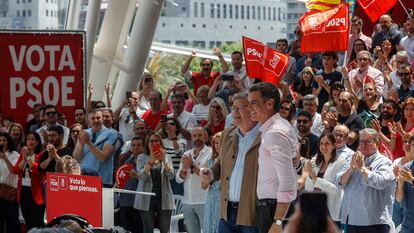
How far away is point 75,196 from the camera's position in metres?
12.4

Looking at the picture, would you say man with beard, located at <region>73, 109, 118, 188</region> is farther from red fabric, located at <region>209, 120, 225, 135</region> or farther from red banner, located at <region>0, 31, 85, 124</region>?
red banner, located at <region>0, 31, 85, 124</region>

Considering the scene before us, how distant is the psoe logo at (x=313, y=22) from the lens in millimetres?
18839

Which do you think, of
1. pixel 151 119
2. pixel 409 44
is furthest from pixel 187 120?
pixel 409 44

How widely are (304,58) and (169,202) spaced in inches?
262

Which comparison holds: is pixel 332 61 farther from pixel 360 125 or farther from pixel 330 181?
pixel 330 181

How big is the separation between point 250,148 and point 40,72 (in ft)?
31.2

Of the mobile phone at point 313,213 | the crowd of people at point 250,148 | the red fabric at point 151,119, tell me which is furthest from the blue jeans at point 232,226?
the red fabric at point 151,119

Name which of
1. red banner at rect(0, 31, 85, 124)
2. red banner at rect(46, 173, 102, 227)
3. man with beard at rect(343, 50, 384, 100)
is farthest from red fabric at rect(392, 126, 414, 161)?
red banner at rect(0, 31, 85, 124)

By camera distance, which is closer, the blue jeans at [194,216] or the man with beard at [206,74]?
the blue jeans at [194,216]

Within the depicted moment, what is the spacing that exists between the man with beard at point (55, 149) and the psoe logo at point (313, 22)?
16.9ft

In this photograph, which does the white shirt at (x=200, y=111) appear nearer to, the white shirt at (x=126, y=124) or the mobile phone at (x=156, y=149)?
the white shirt at (x=126, y=124)

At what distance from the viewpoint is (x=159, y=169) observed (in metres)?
14.4

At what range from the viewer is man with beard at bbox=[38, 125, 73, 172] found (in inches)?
597

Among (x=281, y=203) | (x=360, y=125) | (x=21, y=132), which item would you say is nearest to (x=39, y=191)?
(x=21, y=132)
